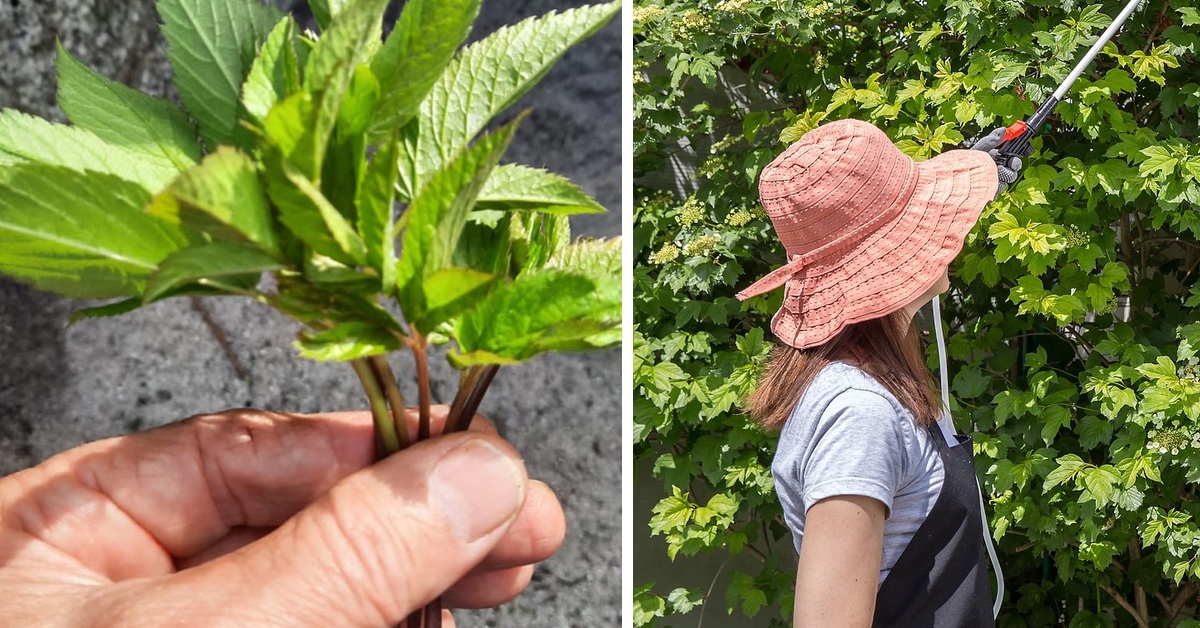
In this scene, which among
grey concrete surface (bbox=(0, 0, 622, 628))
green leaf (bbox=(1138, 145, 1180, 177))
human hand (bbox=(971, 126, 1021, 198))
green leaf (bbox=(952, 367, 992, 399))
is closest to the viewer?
grey concrete surface (bbox=(0, 0, 622, 628))

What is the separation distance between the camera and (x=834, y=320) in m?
0.72

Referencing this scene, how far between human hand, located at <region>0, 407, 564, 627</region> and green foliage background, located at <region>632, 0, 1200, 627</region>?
0.71 meters

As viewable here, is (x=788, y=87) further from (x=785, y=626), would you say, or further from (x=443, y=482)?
(x=443, y=482)

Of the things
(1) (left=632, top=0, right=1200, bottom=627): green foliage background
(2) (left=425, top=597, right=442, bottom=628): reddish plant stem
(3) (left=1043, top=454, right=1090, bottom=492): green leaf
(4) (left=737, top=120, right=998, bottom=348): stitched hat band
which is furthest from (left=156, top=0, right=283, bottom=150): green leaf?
(3) (left=1043, top=454, right=1090, bottom=492): green leaf

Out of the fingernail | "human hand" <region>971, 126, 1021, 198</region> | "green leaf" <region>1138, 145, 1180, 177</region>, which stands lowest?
"green leaf" <region>1138, 145, 1180, 177</region>

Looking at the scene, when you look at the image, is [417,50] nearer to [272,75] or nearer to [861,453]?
[272,75]

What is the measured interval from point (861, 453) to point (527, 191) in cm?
38

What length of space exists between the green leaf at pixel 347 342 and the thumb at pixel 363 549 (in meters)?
0.08

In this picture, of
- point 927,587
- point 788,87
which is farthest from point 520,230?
point 788,87

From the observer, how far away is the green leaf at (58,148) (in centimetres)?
34

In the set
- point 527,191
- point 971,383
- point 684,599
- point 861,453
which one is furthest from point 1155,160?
point 527,191

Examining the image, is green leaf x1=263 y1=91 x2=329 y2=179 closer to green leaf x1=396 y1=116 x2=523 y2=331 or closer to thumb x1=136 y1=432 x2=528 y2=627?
green leaf x1=396 y1=116 x2=523 y2=331

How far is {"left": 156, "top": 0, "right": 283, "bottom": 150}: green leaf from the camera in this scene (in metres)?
0.37

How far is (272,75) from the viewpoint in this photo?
13.8 inches
